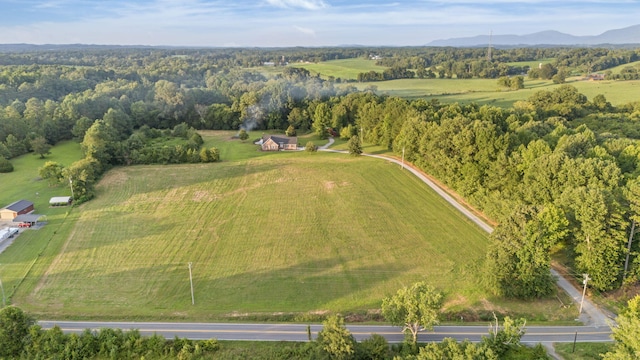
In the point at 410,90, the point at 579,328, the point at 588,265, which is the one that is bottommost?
the point at 579,328

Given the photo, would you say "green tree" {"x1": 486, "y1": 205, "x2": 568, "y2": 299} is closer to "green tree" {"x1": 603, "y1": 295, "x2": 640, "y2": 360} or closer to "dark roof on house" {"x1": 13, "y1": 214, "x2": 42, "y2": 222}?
"green tree" {"x1": 603, "y1": 295, "x2": 640, "y2": 360}

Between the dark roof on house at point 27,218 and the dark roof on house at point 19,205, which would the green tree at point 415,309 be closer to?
the dark roof on house at point 27,218

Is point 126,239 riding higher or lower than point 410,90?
lower

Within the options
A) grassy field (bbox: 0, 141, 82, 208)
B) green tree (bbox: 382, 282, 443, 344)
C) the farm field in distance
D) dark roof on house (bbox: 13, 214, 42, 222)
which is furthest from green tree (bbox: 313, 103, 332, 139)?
green tree (bbox: 382, 282, 443, 344)

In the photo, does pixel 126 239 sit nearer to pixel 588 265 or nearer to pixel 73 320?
pixel 73 320

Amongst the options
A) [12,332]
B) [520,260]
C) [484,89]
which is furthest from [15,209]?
[484,89]

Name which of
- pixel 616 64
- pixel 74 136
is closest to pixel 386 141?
pixel 74 136

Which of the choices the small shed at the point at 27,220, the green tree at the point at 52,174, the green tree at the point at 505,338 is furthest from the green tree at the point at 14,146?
the green tree at the point at 505,338
